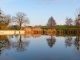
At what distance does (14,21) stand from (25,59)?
5084 centimetres

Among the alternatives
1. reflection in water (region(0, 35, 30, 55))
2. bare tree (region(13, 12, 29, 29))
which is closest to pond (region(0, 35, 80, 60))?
reflection in water (region(0, 35, 30, 55))

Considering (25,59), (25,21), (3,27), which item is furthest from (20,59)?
(25,21)

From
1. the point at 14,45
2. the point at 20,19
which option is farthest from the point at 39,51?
the point at 20,19

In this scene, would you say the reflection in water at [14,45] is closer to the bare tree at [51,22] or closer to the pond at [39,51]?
the pond at [39,51]

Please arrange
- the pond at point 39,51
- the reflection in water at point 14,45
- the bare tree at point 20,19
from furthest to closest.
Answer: the bare tree at point 20,19 < the reflection in water at point 14,45 < the pond at point 39,51

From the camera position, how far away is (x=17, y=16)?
62094mm

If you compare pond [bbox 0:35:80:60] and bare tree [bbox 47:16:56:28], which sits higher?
bare tree [bbox 47:16:56:28]

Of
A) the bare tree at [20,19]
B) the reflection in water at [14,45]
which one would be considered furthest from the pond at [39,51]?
the bare tree at [20,19]

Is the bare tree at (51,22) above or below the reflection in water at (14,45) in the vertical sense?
above

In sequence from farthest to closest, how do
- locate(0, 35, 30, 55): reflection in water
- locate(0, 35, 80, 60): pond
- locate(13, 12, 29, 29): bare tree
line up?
locate(13, 12, 29, 29): bare tree
locate(0, 35, 30, 55): reflection in water
locate(0, 35, 80, 60): pond

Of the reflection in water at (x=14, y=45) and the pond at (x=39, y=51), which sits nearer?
the pond at (x=39, y=51)

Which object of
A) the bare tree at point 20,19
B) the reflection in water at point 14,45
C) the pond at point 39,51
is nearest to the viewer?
the pond at point 39,51

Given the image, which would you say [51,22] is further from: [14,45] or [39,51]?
[39,51]

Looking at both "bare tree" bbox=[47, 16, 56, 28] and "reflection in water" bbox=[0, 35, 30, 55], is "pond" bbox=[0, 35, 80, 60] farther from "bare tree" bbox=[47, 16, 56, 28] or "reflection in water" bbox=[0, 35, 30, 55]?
"bare tree" bbox=[47, 16, 56, 28]
